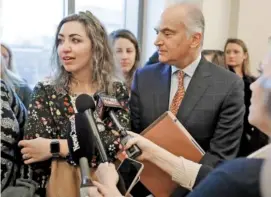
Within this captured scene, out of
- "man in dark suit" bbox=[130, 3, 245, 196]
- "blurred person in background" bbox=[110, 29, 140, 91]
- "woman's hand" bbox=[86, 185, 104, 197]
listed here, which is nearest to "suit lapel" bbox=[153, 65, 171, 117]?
"man in dark suit" bbox=[130, 3, 245, 196]

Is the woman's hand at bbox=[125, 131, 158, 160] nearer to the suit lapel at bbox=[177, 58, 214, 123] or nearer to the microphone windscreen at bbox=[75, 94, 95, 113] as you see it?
the suit lapel at bbox=[177, 58, 214, 123]

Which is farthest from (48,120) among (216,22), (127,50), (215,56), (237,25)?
(237,25)

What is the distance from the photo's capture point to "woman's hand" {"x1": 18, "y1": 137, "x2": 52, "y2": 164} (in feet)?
4.88

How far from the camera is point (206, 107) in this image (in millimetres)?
1664

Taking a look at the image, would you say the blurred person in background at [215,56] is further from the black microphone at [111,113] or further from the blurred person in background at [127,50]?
the black microphone at [111,113]

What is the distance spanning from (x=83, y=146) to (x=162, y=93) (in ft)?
2.33

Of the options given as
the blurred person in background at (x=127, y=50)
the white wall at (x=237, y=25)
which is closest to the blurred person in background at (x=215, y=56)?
the blurred person in background at (x=127, y=50)

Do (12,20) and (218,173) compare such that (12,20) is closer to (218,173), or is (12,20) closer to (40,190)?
(40,190)

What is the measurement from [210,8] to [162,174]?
9.27 feet

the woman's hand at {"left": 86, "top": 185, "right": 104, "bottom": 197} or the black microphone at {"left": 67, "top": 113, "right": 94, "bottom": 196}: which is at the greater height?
the black microphone at {"left": 67, "top": 113, "right": 94, "bottom": 196}

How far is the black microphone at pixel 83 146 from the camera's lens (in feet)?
3.41

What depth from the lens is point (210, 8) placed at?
409cm

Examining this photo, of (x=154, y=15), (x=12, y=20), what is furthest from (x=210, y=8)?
(x=12, y=20)

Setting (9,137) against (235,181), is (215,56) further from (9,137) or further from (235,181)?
(235,181)
